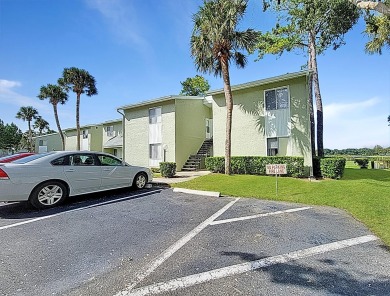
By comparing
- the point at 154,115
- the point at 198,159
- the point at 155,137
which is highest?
the point at 154,115

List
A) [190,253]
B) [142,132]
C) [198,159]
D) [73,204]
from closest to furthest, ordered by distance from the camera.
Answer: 1. [190,253]
2. [73,204]
3. [198,159]
4. [142,132]

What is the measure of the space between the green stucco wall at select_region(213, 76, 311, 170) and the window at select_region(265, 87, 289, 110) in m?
0.26

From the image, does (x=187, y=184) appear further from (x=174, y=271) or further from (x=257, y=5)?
(x=257, y=5)

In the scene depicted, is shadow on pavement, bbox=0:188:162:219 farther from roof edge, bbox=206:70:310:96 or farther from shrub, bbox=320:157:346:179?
roof edge, bbox=206:70:310:96

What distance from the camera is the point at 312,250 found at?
3.74m

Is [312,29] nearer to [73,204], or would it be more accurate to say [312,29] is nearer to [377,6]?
[377,6]

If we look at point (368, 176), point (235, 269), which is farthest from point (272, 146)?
point (235, 269)

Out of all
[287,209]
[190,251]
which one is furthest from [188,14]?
[190,251]

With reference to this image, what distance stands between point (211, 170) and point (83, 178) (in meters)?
9.02

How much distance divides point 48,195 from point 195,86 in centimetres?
3164

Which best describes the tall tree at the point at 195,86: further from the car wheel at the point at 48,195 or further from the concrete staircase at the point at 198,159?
the car wheel at the point at 48,195

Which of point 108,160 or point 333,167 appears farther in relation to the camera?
point 333,167

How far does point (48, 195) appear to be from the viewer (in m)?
6.68

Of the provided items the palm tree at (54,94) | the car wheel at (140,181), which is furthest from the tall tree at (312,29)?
the palm tree at (54,94)
